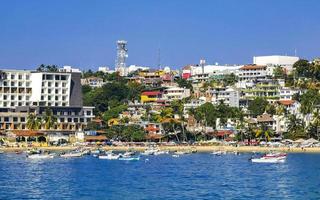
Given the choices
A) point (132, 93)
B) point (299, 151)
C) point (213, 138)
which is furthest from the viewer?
point (132, 93)

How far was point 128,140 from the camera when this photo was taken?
4377 inches

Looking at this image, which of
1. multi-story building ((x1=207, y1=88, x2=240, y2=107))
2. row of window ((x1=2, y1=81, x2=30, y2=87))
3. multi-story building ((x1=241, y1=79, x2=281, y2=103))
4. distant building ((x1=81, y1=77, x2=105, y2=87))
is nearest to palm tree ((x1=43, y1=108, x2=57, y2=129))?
row of window ((x1=2, y1=81, x2=30, y2=87))

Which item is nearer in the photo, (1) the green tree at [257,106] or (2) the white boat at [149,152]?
(2) the white boat at [149,152]

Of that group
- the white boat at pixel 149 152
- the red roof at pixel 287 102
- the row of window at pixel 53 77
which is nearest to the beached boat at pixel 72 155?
the white boat at pixel 149 152

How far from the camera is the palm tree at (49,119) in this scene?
369 feet

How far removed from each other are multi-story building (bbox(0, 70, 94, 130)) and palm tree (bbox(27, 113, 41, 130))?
3.25 m

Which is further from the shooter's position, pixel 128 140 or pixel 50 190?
pixel 128 140

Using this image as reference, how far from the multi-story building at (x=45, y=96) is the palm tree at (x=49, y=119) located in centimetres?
161

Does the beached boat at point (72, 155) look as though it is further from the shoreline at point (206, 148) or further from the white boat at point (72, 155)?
the shoreline at point (206, 148)

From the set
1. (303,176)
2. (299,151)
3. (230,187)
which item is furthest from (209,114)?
(230,187)

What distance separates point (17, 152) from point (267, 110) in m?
40.7

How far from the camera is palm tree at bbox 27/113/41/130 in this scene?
11100 centimetres

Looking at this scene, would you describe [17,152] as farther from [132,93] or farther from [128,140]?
[132,93]

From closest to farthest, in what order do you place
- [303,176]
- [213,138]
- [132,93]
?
[303,176]
[213,138]
[132,93]
